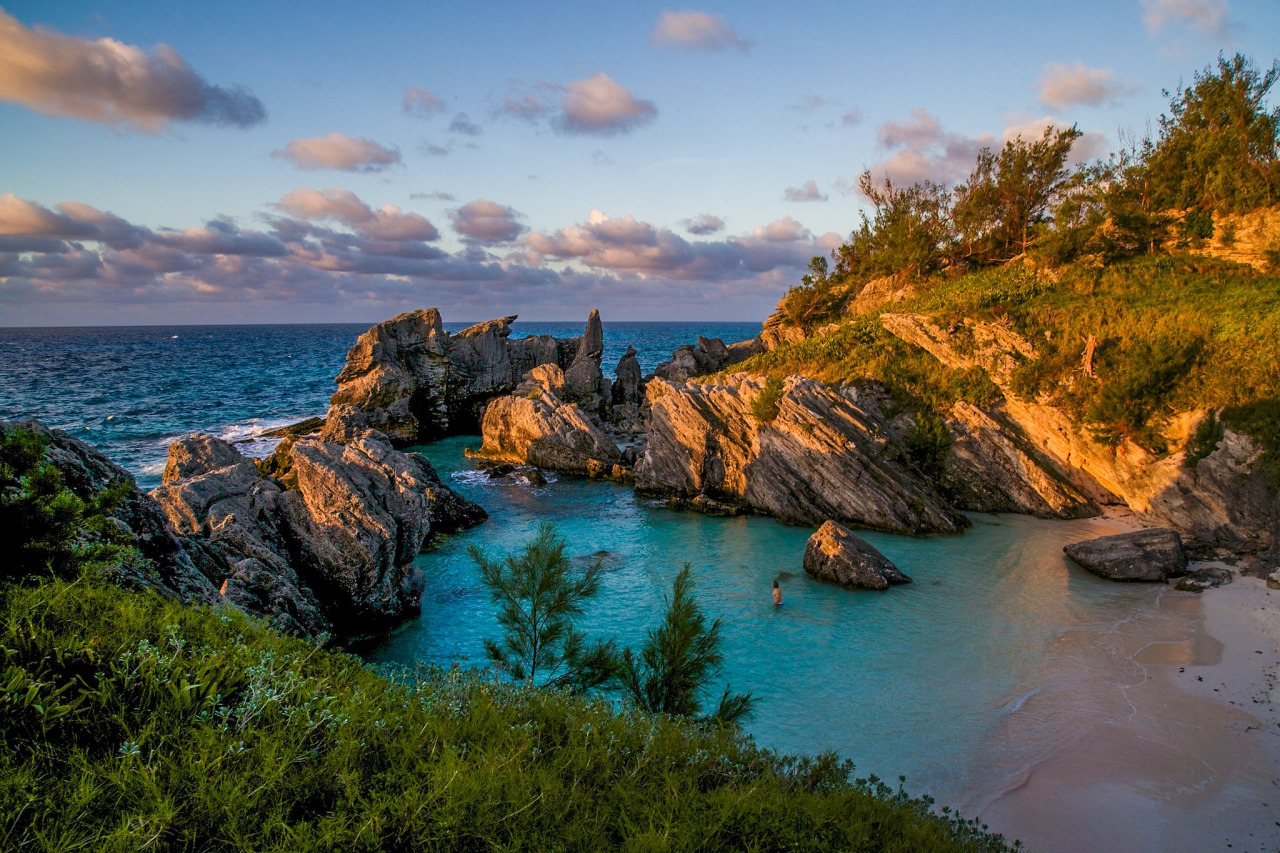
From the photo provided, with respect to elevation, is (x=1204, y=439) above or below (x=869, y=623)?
above

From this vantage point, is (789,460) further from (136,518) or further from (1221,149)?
(1221,149)

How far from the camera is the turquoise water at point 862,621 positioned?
52.7 ft

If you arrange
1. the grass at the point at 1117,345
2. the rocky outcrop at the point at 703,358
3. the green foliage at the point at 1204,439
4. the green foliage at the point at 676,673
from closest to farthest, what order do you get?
the green foliage at the point at 676,673 < the green foliage at the point at 1204,439 < the grass at the point at 1117,345 < the rocky outcrop at the point at 703,358

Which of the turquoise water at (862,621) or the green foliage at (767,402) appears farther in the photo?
the green foliage at (767,402)

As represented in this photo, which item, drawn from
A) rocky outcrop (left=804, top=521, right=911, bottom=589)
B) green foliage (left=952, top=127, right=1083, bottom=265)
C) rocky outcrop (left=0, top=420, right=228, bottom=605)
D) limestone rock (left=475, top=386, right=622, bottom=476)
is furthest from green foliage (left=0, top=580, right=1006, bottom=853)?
green foliage (left=952, top=127, right=1083, bottom=265)

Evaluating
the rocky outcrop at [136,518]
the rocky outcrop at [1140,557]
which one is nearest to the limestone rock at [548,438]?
the rocky outcrop at [1140,557]

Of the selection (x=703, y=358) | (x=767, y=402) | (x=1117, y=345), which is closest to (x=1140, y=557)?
(x=1117, y=345)

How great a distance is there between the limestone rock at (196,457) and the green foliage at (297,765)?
65.0 feet

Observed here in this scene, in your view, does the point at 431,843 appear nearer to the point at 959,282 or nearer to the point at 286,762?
the point at 286,762

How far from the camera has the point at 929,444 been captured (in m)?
37.4

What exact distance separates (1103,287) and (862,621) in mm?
33484

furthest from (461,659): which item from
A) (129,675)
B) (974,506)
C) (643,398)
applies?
(643,398)

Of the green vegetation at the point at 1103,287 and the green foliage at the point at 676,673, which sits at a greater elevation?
the green vegetation at the point at 1103,287

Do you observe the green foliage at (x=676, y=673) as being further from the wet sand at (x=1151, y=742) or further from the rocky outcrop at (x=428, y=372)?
the rocky outcrop at (x=428, y=372)
